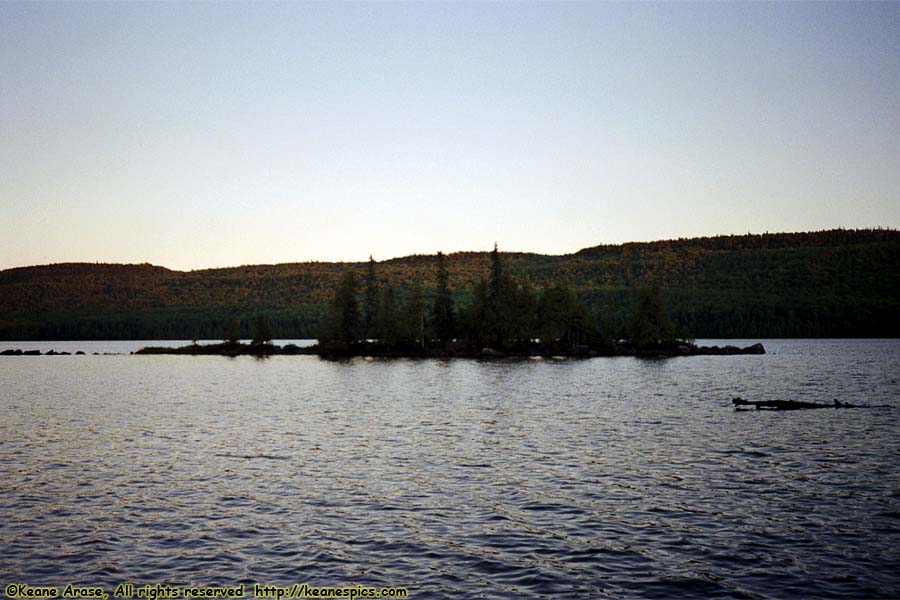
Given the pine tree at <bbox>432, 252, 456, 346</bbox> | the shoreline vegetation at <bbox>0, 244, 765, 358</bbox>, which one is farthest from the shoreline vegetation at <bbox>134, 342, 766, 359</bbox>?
the pine tree at <bbox>432, 252, 456, 346</bbox>

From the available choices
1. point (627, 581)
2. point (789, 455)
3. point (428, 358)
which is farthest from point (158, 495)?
point (428, 358)

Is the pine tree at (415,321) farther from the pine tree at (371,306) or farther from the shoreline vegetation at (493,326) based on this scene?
the pine tree at (371,306)

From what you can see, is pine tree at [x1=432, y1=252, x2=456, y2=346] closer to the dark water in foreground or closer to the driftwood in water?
the dark water in foreground

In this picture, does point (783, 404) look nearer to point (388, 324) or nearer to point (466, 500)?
point (466, 500)

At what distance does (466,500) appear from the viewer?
28.1 meters

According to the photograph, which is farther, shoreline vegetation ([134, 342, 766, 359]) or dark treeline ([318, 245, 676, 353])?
shoreline vegetation ([134, 342, 766, 359])

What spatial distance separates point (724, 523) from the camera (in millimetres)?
24688

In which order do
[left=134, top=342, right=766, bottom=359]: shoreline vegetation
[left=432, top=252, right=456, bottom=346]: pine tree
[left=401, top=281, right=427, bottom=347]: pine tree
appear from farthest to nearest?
[left=432, top=252, right=456, bottom=346]: pine tree < [left=401, top=281, right=427, bottom=347]: pine tree < [left=134, top=342, right=766, bottom=359]: shoreline vegetation

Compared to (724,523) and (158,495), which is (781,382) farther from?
(158,495)

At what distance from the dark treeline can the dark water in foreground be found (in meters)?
111

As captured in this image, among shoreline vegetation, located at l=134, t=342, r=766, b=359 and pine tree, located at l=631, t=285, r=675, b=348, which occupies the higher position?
pine tree, located at l=631, t=285, r=675, b=348

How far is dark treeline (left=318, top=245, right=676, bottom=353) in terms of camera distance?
172m

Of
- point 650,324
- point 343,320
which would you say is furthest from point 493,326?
point 343,320

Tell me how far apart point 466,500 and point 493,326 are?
145 m
